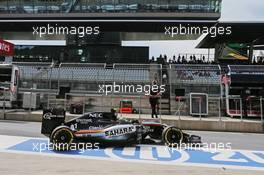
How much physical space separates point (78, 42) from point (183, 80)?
64.8ft

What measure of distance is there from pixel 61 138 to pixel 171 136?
3.30 metres

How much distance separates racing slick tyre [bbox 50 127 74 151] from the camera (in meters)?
10.5

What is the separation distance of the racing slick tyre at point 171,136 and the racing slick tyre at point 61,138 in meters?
2.83

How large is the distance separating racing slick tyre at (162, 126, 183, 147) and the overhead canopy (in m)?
24.7

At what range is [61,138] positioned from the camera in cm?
1054

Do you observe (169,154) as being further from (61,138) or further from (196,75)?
(196,75)

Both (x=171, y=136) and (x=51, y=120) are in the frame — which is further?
(x=171, y=136)
